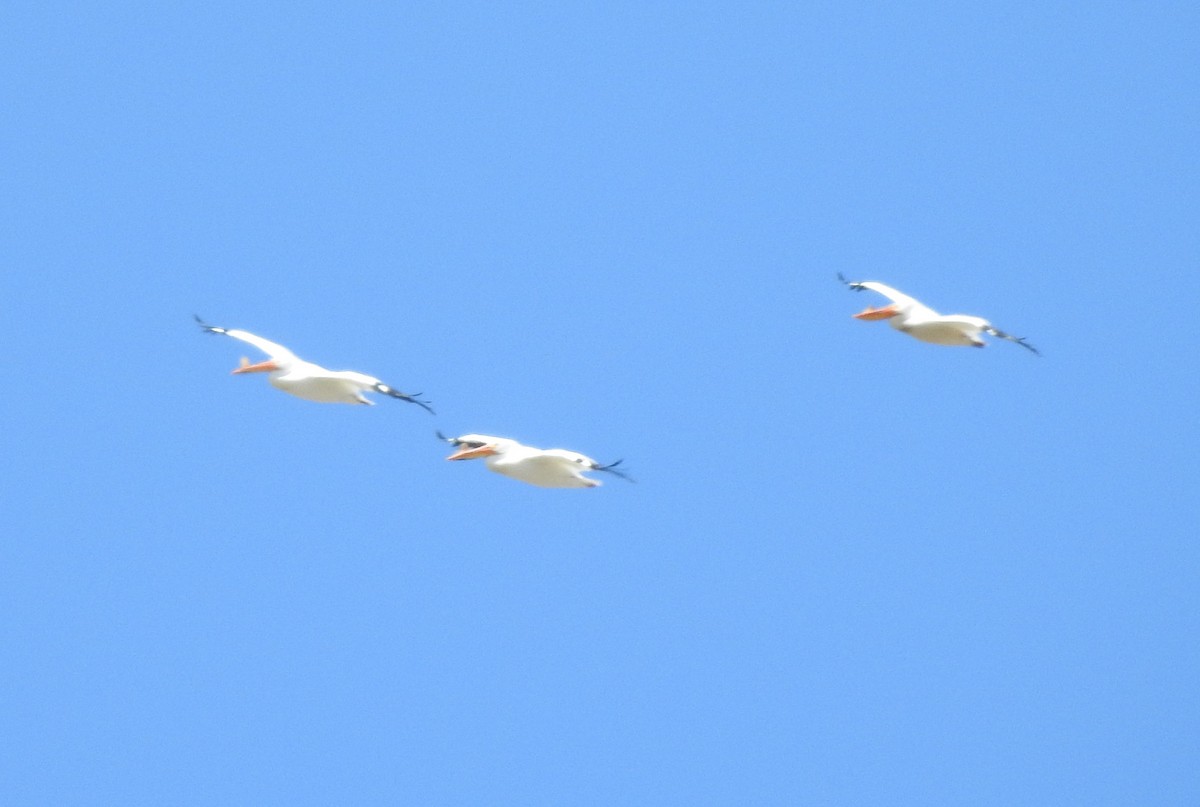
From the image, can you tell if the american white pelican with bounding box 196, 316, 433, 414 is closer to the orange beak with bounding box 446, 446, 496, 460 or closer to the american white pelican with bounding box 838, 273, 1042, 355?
the orange beak with bounding box 446, 446, 496, 460

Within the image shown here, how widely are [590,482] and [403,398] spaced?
1.70 meters

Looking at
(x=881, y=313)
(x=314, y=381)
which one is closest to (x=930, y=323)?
(x=881, y=313)

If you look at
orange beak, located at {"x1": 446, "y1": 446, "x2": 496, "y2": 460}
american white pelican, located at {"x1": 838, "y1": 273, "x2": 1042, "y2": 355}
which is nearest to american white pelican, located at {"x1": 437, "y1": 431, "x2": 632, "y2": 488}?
orange beak, located at {"x1": 446, "y1": 446, "x2": 496, "y2": 460}

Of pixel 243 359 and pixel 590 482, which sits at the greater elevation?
pixel 243 359

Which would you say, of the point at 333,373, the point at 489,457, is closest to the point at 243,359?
the point at 333,373

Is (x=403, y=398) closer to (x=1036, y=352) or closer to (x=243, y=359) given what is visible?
(x=243, y=359)

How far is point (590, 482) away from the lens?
17.0 metres

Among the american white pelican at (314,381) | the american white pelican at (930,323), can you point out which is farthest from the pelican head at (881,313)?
the american white pelican at (314,381)

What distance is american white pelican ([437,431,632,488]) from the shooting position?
1673cm

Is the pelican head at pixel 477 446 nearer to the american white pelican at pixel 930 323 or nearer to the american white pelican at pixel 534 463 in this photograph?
the american white pelican at pixel 534 463

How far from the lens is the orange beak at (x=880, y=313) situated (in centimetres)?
1930

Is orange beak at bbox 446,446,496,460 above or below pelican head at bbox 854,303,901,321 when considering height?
below

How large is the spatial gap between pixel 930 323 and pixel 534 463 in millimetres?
3972

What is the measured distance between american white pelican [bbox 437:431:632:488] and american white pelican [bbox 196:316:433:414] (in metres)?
0.56
